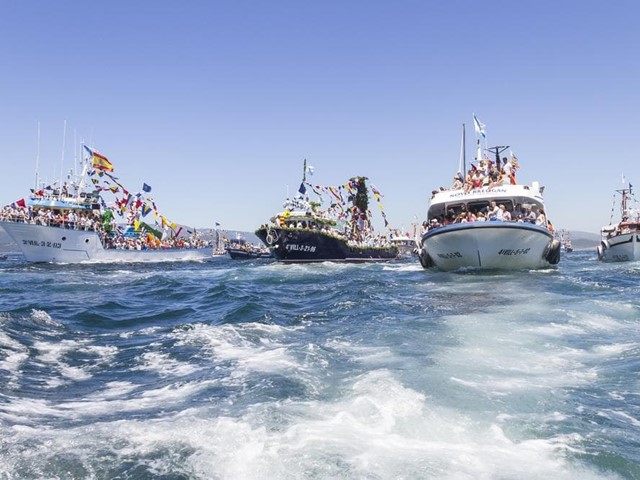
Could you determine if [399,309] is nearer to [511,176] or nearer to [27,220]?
[511,176]

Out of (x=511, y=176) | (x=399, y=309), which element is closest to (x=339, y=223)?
(x=511, y=176)

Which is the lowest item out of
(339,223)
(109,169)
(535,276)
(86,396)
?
(86,396)

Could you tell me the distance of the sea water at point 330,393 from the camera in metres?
5.18

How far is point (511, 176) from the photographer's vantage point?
95.9ft

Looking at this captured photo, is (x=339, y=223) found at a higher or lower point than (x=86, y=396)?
higher

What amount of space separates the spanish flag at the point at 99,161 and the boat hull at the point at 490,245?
1645 inches

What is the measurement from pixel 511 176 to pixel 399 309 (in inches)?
660

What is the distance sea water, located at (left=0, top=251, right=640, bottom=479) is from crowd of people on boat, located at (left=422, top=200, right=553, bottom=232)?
937 centimetres

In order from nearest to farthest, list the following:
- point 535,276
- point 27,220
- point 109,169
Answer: point 535,276 < point 27,220 < point 109,169

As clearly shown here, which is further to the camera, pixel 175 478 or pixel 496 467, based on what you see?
pixel 496 467

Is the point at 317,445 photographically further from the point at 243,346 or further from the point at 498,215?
the point at 498,215

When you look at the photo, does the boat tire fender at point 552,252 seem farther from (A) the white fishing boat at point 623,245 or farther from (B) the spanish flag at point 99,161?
(B) the spanish flag at point 99,161

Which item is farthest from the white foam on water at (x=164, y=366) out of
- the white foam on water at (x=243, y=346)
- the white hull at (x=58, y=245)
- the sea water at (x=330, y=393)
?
the white hull at (x=58, y=245)

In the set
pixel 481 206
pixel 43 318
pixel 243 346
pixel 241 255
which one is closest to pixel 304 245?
pixel 481 206
